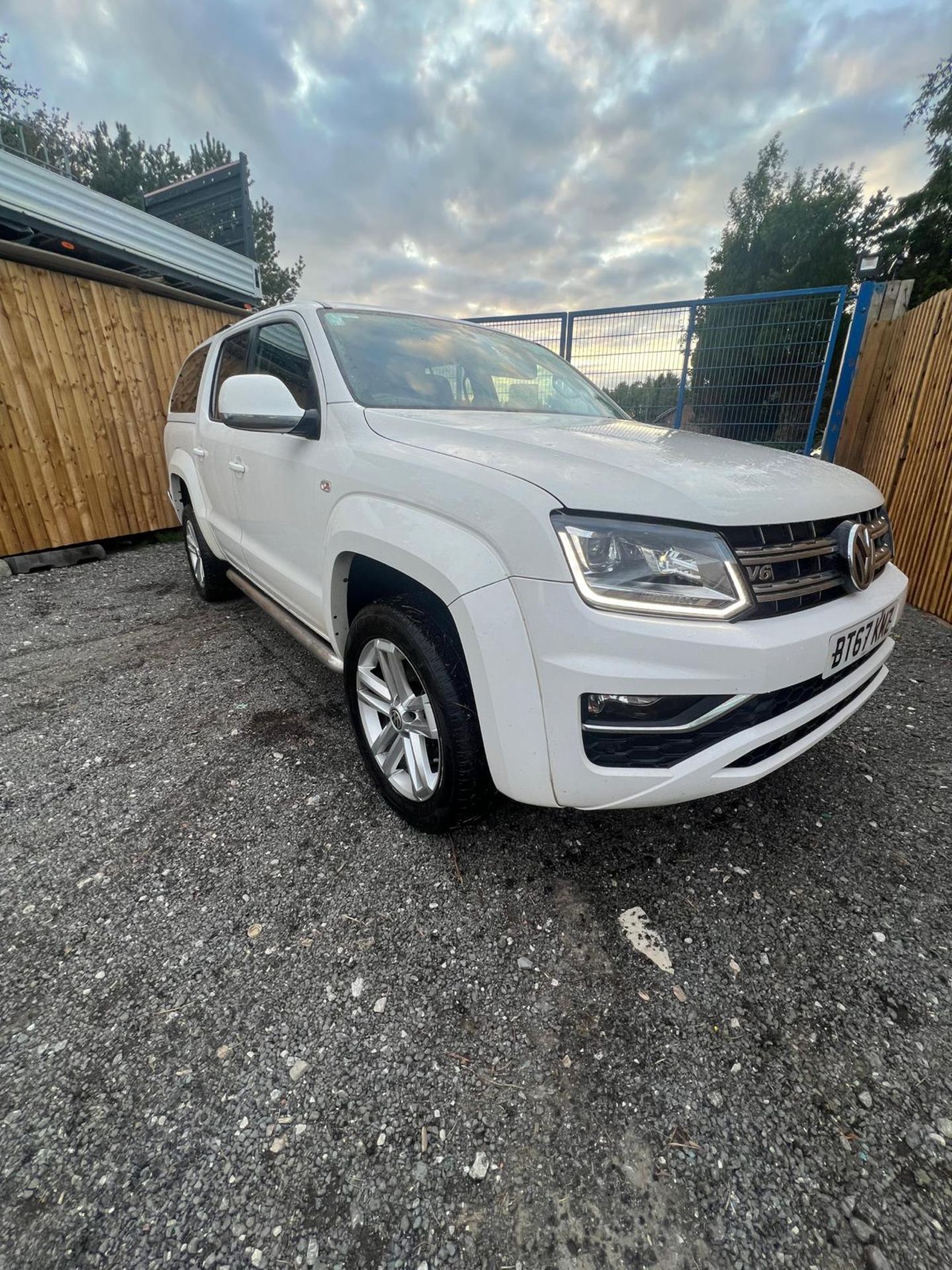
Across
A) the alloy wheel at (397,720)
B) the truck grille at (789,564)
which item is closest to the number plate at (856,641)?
the truck grille at (789,564)

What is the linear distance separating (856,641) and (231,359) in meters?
3.57

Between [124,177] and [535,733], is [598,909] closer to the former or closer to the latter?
[535,733]

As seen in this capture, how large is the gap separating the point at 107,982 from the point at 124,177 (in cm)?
2872

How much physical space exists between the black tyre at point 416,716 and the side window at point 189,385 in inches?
113

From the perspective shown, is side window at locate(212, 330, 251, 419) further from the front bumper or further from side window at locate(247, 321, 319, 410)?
the front bumper

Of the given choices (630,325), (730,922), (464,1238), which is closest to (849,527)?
(730,922)

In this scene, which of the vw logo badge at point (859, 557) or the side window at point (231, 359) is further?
the side window at point (231, 359)

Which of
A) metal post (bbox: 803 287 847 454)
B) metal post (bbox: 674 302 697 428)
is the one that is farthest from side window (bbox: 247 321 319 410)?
metal post (bbox: 803 287 847 454)

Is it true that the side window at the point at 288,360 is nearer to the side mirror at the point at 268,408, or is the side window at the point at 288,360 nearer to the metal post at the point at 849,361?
the side mirror at the point at 268,408

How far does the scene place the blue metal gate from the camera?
578cm

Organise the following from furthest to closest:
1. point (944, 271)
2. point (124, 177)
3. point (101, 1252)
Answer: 1. point (124, 177)
2. point (944, 271)
3. point (101, 1252)

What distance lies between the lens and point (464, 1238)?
1023 mm

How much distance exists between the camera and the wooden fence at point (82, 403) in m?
5.17

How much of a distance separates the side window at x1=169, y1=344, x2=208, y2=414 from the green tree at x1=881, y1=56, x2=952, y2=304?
20443mm
